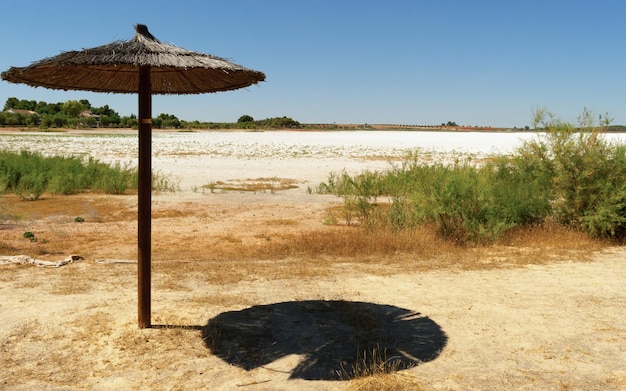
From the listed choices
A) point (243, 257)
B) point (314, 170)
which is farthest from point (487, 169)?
point (314, 170)

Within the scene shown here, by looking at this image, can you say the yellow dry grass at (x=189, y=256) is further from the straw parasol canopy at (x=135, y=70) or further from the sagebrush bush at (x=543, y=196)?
the straw parasol canopy at (x=135, y=70)

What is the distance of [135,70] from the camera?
227 inches

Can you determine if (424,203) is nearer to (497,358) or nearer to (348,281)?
(348,281)

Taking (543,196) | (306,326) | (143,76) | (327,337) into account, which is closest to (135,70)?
(143,76)

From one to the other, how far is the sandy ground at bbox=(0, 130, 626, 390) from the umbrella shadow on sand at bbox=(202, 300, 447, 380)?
0.02 metres

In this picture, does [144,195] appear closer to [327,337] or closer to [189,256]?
[327,337]

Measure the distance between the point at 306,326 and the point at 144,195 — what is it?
6.80 feet

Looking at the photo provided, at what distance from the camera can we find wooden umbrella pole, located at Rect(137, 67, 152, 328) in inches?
200

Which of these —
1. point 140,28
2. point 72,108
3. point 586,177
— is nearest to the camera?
point 140,28

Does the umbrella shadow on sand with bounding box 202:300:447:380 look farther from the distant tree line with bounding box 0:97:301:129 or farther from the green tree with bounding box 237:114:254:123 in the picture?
the green tree with bounding box 237:114:254:123

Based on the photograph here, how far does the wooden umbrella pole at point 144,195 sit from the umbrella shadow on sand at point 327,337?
2.16 feet

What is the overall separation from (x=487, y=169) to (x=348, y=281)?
6559 millimetres

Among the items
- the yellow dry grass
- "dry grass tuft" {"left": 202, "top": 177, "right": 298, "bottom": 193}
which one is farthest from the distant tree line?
the yellow dry grass

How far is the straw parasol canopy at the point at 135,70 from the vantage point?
4.53 meters
